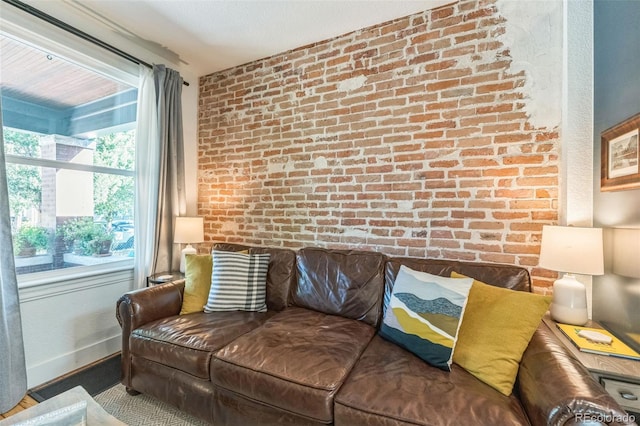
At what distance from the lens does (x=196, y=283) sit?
2.10 meters

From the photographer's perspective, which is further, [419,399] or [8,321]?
[8,321]

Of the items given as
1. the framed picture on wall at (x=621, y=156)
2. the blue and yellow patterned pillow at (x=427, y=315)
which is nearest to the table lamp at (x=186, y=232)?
the blue and yellow patterned pillow at (x=427, y=315)

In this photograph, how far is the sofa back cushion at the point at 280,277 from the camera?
2.14 m

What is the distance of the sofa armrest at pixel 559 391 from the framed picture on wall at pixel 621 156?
842 mm

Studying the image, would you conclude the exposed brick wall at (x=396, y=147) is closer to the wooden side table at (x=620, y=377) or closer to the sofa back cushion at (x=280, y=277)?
the sofa back cushion at (x=280, y=277)

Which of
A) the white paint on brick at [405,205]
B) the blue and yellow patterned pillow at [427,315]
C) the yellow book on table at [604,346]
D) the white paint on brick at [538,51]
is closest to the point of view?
the yellow book on table at [604,346]

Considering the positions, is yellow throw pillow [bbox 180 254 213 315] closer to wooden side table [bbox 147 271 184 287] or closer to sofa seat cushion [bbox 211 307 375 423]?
wooden side table [bbox 147 271 184 287]

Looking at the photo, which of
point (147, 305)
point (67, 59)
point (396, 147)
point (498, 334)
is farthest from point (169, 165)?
point (498, 334)

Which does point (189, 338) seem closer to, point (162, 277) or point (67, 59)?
point (162, 277)

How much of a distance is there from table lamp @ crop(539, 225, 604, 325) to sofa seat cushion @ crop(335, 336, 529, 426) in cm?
69

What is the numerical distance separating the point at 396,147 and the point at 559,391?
5.51ft

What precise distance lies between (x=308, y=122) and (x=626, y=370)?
2.41m

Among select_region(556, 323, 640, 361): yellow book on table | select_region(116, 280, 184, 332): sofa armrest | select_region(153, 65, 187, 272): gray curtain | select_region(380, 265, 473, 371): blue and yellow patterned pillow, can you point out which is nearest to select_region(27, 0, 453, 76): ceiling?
select_region(153, 65, 187, 272): gray curtain

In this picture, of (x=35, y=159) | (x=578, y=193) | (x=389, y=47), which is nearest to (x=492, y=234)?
(x=578, y=193)
